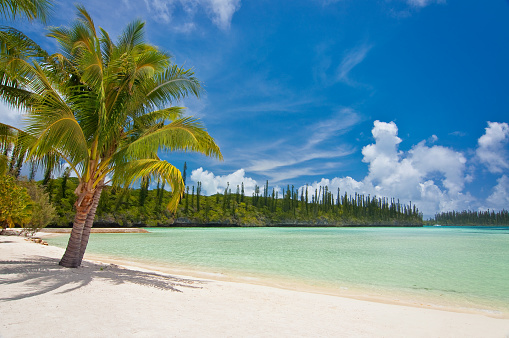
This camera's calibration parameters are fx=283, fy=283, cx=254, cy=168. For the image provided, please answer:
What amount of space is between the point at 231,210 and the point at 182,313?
97262 millimetres

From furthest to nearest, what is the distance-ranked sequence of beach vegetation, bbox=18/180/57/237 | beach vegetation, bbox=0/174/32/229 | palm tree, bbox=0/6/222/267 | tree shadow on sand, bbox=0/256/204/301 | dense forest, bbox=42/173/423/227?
dense forest, bbox=42/173/423/227, beach vegetation, bbox=18/180/57/237, beach vegetation, bbox=0/174/32/229, palm tree, bbox=0/6/222/267, tree shadow on sand, bbox=0/256/204/301

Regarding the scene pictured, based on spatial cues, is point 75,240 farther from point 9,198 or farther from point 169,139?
point 9,198

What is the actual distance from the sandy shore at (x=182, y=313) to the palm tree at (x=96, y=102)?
2.85m

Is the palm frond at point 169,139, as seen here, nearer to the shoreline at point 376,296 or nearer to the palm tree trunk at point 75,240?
the palm tree trunk at point 75,240

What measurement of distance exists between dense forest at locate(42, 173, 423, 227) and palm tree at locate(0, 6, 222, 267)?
36.6m

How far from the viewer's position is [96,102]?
746 cm

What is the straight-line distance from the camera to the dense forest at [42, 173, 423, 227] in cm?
6556

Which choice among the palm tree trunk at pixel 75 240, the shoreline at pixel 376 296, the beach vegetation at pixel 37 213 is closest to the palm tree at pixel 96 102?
the palm tree trunk at pixel 75 240

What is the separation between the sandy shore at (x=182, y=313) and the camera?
12.9 ft

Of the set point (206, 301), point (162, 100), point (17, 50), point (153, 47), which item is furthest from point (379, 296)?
point (17, 50)

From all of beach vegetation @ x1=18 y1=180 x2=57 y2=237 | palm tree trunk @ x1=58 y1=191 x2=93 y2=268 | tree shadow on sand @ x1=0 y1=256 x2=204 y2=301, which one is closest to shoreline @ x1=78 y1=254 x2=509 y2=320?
tree shadow on sand @ x1=0 y1=256 x2=204 y2=301

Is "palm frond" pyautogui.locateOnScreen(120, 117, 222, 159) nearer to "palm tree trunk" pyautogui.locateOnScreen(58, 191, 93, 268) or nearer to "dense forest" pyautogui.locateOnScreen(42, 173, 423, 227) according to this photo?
"palm tree trunk" pyautogui.locateOnScreen(58, 191, 93, 268)

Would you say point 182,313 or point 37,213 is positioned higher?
point 37,213

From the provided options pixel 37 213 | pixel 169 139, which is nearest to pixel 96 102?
pixel 169 139
